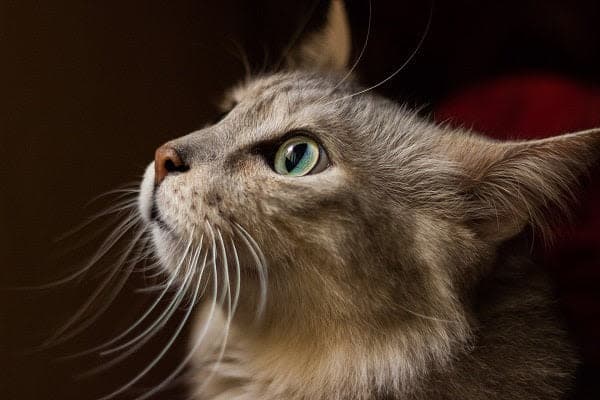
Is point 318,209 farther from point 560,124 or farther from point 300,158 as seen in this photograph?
point 560,124

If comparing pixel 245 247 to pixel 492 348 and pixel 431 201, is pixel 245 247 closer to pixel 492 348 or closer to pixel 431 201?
pixel 431 201

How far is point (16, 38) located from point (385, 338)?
0.79 meters

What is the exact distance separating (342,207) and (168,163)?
239mm

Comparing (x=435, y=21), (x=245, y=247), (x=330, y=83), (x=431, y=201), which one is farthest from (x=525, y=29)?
(x=245, y=247)

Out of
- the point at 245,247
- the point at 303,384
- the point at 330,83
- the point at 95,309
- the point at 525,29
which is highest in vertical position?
the point at 525,29

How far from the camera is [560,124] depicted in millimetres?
1275

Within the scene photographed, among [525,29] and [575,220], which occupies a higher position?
[525,29]

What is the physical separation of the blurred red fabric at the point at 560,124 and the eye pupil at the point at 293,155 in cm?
31

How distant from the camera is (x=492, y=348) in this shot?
840mm

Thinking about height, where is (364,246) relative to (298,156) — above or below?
below

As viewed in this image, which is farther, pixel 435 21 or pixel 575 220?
pixel 435 21

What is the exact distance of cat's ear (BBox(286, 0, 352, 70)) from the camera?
117 cm

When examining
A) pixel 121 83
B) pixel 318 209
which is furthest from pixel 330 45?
pixel 318 209

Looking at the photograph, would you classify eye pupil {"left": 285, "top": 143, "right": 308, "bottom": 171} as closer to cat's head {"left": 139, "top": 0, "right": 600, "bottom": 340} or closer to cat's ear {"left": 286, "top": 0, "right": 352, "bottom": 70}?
cat's head {"left": 139, "top": 0, "right": 600, "bottom": 340}
